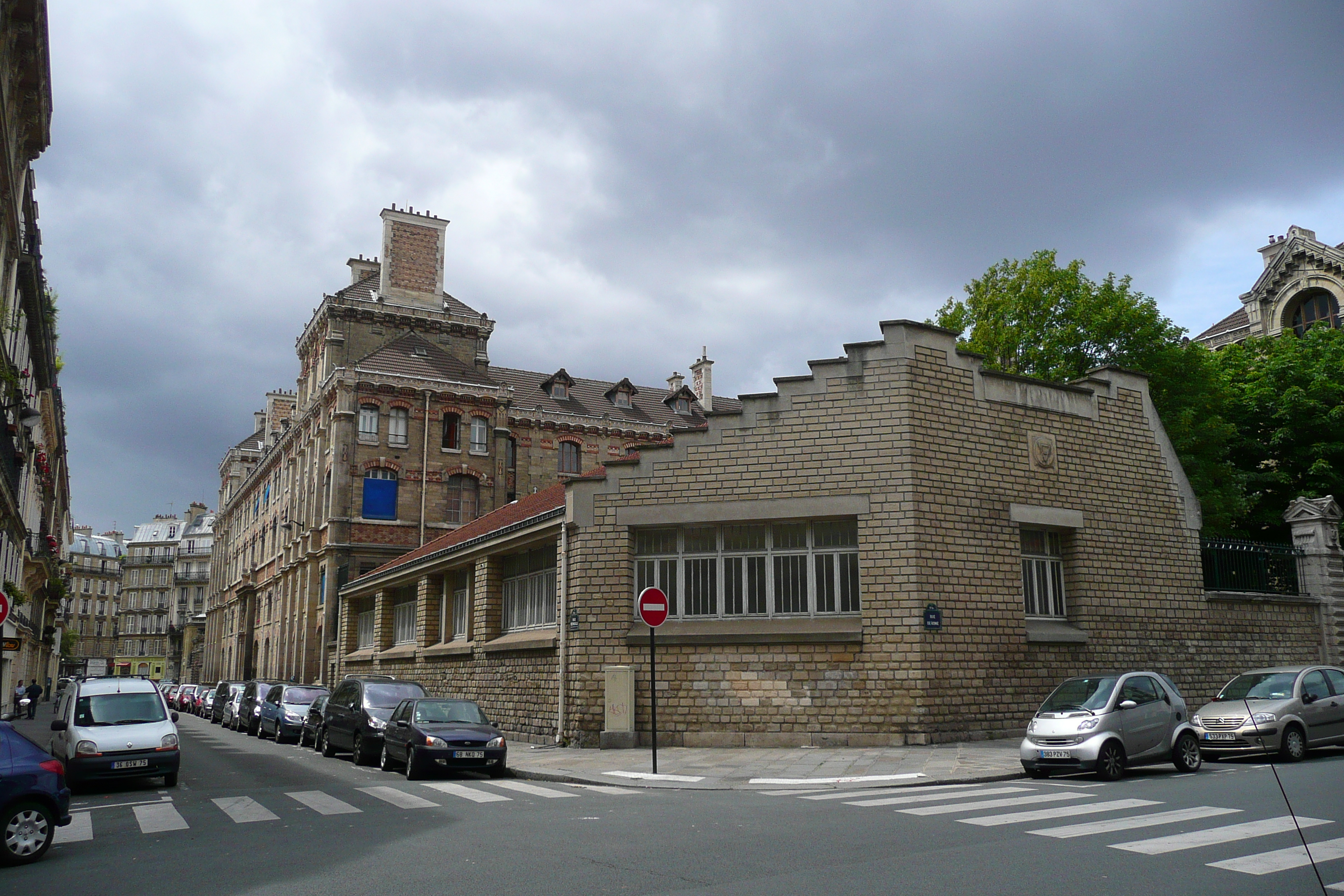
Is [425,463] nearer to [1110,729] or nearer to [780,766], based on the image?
[780,766]

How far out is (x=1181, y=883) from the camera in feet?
23.1

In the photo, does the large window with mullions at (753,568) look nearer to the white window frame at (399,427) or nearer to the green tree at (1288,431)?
the green tree at (1288,431)

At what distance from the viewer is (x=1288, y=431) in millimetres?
30359

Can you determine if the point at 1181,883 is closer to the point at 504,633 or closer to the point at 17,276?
the point at 504,633

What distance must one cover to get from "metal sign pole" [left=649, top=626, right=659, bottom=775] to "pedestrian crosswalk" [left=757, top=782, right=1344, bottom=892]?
232 centimetres

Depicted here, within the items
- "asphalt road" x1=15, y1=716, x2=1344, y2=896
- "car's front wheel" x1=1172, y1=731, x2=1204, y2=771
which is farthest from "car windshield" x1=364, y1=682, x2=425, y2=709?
"car's front wheel" x1=1172, y1=731, x2=1204, y2=771

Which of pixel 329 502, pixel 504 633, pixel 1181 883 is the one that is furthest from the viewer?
pixel 329 502

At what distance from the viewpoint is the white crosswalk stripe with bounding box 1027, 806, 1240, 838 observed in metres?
9.05

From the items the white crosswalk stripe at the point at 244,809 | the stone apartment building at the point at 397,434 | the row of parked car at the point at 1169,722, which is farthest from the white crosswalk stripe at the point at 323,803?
the stone apartment building at the point at 397,434

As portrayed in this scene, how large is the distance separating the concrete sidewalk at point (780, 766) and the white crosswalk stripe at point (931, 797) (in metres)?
1.10

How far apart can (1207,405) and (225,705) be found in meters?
33.0

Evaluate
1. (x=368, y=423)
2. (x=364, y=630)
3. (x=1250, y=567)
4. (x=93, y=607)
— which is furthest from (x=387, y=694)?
(x=93, y=607)

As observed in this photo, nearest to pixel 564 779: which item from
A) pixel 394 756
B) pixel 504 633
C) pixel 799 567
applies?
pixel 394 756

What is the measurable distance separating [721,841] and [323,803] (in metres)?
6.05
